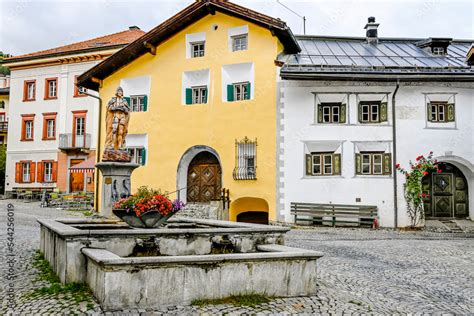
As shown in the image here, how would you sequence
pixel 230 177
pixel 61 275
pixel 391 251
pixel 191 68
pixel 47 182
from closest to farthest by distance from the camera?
1. pixel 61 275
2. pixel 391 251
3. pixel 230 177
4. pixel 191 68
5. pixel 47 182

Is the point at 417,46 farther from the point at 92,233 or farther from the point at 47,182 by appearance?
the point at 47,182

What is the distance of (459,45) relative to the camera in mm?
23109

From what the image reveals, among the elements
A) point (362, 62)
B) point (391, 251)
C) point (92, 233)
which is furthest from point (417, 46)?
point (92, 233)

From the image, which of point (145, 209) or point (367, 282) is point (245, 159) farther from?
point (367, 282)

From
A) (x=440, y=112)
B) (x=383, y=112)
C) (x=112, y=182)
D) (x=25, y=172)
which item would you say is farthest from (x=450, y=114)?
(x=25, y=172)

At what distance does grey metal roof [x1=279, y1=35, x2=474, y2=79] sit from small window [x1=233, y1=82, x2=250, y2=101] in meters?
1.87

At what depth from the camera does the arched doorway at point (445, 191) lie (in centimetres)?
1852

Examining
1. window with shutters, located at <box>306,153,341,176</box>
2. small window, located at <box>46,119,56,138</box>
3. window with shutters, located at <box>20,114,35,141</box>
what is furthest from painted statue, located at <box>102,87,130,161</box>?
window with shutters, located at <box>20,114,35,141</box>

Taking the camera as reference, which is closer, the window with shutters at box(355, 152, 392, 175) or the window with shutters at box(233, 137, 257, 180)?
the window with shutters at box(355, 152, 392, 175)

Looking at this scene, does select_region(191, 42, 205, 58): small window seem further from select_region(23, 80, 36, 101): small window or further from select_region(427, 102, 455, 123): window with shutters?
select_region(23, 80, 36, 101): small window

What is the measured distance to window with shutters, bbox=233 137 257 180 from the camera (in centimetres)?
1864

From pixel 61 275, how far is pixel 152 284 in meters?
1.84

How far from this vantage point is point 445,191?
18.6 meters

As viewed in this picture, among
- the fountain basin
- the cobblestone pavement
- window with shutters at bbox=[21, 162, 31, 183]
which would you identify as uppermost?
window with shutters at bbox=[21, 162, 31, 183]
